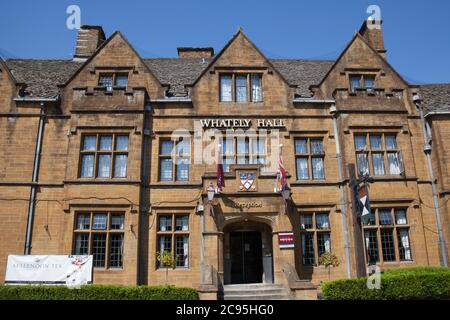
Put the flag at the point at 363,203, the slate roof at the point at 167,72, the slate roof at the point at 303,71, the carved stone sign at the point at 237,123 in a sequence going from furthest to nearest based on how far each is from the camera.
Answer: the slate roof at the point at 303,71
the slate roof at the point at 167,72
the carved stone sign at the point at 237,123
the flag at the point at 363,203

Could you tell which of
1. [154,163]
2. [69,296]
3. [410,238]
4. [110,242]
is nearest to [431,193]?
[410,238]

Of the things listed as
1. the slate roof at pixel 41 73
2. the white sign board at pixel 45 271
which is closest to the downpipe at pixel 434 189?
the white sign board at pixel 45 271

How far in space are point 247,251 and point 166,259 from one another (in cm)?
406

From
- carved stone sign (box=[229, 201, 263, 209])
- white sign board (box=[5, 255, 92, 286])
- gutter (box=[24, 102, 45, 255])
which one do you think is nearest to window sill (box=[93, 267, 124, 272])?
white sign board (box=[5, 255, 92, 286])

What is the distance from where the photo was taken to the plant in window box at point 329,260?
58.2 feet

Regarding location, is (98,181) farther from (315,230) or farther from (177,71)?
(315,230)

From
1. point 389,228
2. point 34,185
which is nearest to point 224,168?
point 389,228

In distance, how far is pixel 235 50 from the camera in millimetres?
21391

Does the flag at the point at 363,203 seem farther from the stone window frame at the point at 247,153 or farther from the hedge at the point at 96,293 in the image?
the hedge at the point at 96,293

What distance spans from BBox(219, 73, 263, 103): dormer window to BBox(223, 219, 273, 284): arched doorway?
644cm

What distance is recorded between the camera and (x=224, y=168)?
1934cm

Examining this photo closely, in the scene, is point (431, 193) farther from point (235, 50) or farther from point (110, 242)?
point (110, 242)

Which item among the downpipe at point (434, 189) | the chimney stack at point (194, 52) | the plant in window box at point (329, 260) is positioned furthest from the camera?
the chimney stack at point (194, 52)

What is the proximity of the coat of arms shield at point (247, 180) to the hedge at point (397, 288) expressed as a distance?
547 centimetres
